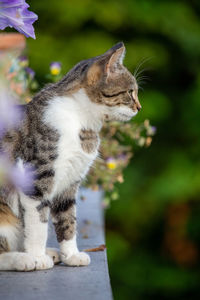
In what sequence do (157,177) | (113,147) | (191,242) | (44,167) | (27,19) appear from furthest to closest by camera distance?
(191,242) → (157,177) → (113,147) → (44,167) → (27,19)

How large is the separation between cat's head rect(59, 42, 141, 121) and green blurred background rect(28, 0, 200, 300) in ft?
8.19

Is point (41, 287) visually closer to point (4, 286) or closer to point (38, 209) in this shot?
Answer: point (4, 286)

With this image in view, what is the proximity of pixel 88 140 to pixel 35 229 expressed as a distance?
1.34 ft

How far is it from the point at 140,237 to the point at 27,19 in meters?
4.54

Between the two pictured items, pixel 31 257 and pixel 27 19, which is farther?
pixel 31 257

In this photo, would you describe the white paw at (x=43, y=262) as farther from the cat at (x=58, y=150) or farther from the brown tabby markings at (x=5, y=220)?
the brown tabby markings at (x=5, y=220)

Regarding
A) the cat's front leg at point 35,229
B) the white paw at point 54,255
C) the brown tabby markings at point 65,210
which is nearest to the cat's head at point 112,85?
the brown tabby markings at point 65,210

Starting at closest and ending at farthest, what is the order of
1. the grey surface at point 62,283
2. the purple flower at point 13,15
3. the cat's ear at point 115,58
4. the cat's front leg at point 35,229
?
the purple flower at point 13,15
the grey surface at point 62,283
the cat's front leg at point 35,229
the cat's ear at point 115,58

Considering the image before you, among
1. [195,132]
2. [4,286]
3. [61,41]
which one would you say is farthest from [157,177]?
[4,286]

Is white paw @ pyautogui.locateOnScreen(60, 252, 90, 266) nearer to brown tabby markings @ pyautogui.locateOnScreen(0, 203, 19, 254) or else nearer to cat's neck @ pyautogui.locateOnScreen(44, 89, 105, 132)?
brown tabby markings @ pyautogui.locateOnScreen(0, 203, 19, 254)

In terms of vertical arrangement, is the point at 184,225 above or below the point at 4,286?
below

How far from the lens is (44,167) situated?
1984mm

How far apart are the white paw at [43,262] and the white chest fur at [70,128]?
241mm

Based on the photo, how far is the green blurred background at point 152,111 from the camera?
4.85 meters
